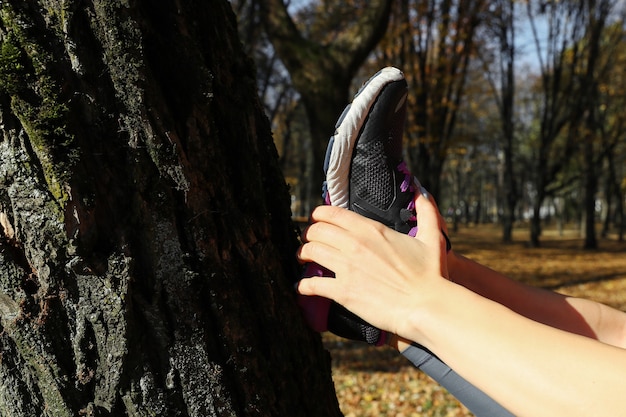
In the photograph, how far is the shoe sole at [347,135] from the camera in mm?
1414

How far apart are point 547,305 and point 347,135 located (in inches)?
33.0

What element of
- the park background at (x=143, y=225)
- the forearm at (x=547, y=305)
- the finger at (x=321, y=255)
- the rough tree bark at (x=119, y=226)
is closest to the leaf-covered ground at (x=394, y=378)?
the forearm at (x=547, y=305)

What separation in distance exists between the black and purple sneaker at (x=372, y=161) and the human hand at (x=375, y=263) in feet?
0.42

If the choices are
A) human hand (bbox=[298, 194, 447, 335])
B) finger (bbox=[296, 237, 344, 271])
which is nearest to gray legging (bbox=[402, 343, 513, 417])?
human hand (bbox=[298, 194, 447, 335])

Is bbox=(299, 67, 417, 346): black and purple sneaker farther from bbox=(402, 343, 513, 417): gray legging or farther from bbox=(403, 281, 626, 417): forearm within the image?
bbox=(403, 281, 626, 417): forearm

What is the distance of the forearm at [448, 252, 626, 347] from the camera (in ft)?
4.88

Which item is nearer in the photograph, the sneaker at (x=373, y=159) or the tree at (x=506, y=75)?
the sneaker at (x=373, y=159)

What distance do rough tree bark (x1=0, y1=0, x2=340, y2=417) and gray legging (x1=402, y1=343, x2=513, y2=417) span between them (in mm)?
373

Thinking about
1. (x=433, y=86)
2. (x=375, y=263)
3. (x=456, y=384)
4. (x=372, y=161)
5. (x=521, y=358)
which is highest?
(x=433, y=86)

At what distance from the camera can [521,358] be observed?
900 millimetres

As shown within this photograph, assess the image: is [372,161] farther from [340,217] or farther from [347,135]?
[340,217]

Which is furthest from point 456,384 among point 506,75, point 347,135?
point 506,75

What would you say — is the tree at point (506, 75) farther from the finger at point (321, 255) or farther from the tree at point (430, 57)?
the finger at point (321, 255)

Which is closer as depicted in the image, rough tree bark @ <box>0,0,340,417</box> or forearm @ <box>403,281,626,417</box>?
forearm @ <box>403,281,626,417</box>
